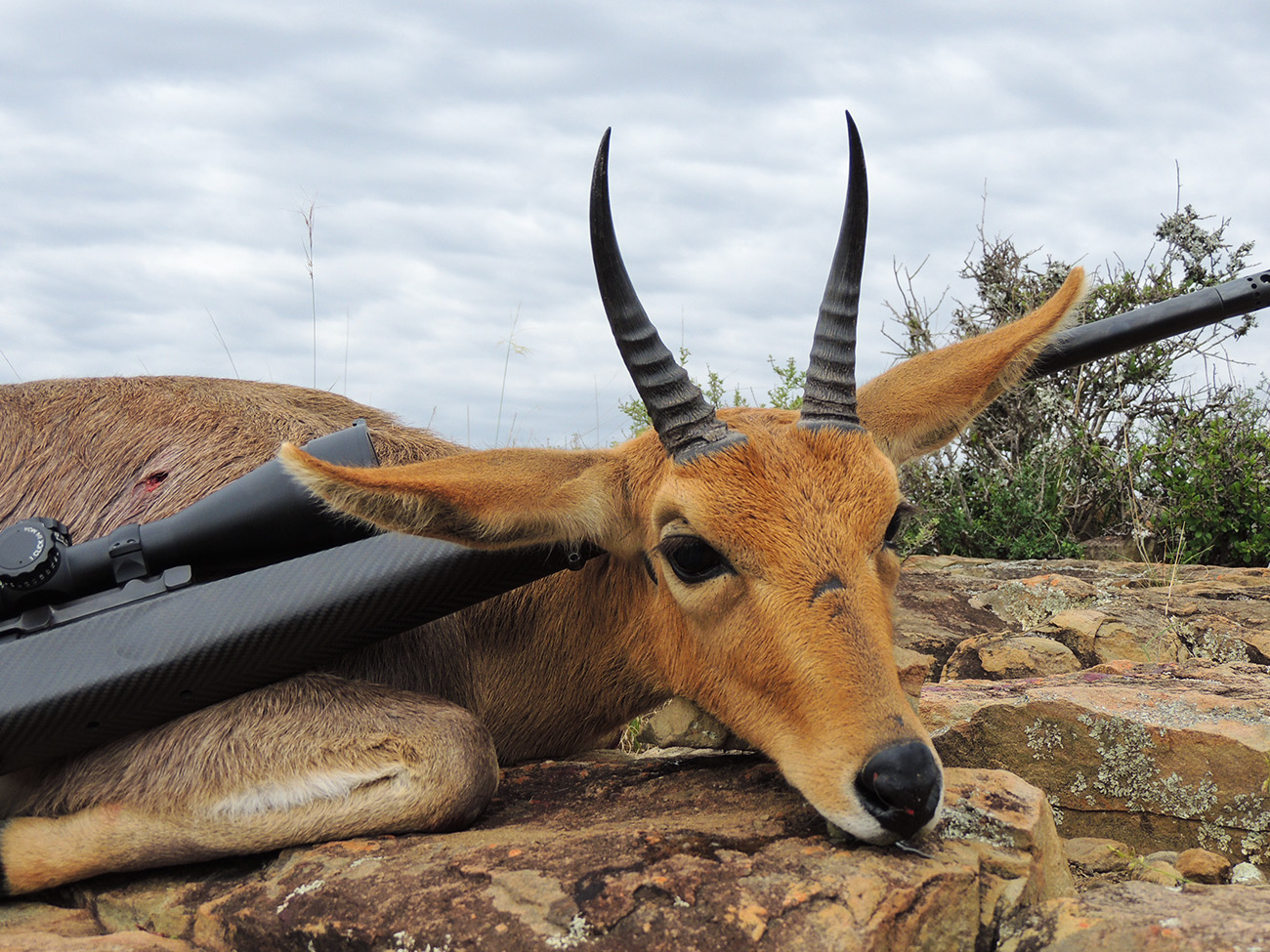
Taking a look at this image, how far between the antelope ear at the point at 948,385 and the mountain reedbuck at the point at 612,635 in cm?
1

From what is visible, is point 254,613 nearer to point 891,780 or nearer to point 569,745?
point 569,745

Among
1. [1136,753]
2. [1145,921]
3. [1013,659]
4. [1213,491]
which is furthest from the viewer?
[1213,491]

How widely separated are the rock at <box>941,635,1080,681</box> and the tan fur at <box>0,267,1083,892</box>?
2.21 m

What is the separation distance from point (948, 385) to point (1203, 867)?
1957 millimetres

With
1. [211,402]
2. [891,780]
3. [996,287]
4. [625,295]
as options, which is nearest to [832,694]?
[891,780]

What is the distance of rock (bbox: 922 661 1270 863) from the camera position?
12.9 feet

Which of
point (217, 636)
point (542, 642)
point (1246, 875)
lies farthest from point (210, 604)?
point (1246, 875)

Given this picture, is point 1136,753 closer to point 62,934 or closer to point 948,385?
point 948,385

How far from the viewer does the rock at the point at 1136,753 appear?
12.9 feet

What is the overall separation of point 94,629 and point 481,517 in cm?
158

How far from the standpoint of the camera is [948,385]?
425 centimetres

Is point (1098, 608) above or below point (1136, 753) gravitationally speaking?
above

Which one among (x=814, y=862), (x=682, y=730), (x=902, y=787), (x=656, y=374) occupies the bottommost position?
(x=682, y=730)

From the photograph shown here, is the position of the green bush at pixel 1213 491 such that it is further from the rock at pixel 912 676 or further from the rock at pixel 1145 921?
the rock at pixel 1145 921
